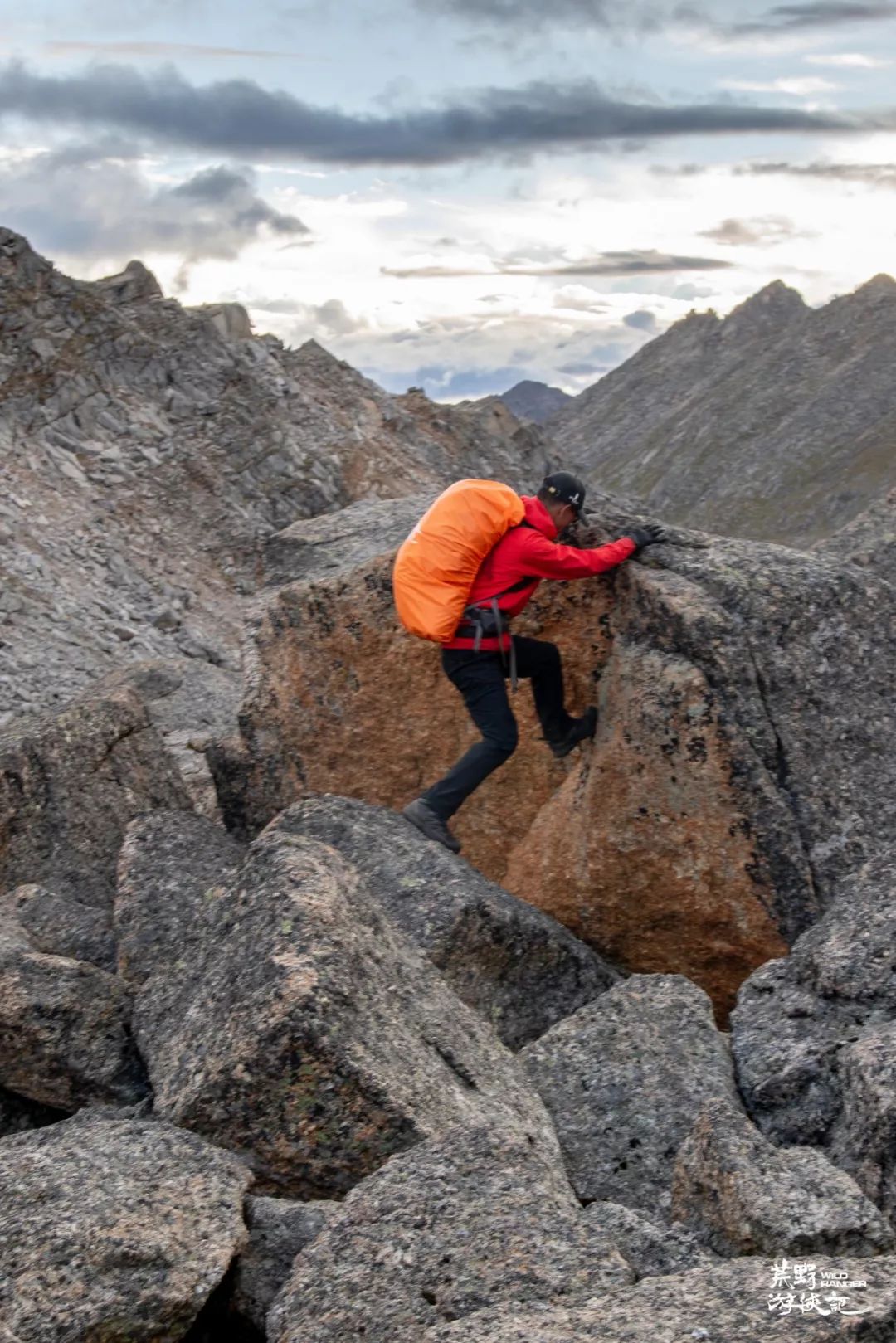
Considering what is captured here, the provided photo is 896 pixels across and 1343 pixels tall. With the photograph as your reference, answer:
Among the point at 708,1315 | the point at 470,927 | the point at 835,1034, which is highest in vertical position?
the point at 708,1315

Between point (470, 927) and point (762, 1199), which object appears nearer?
point (762, 1199)

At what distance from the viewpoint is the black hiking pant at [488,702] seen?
37.2 ft

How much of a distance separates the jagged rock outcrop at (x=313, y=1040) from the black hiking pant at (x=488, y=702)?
2.80 metres

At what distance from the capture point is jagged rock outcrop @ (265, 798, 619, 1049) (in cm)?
988

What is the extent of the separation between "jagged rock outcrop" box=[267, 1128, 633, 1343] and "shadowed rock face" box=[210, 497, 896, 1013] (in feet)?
16.6

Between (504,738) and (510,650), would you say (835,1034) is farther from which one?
(510,650)

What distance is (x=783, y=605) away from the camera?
1109 cm

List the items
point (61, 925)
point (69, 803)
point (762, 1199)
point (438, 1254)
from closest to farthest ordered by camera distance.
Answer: point (438, 1254), point (762, 1199), point (61, 925), point (69, 803)

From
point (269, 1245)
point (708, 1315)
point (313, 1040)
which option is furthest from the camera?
point (313, 1040)

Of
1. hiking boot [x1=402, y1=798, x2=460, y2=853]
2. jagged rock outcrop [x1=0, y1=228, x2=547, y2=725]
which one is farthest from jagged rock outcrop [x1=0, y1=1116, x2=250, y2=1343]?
jagged rock outcrop [x1=0, y1=228, x2=547, y2=725]

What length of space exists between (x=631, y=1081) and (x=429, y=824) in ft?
11.9

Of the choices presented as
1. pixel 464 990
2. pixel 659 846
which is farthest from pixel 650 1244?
pixel 659 846

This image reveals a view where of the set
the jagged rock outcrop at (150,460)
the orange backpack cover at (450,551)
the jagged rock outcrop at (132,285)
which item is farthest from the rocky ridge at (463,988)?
the jagged rock outcrop at (132,285)

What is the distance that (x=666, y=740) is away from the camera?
1096cm
